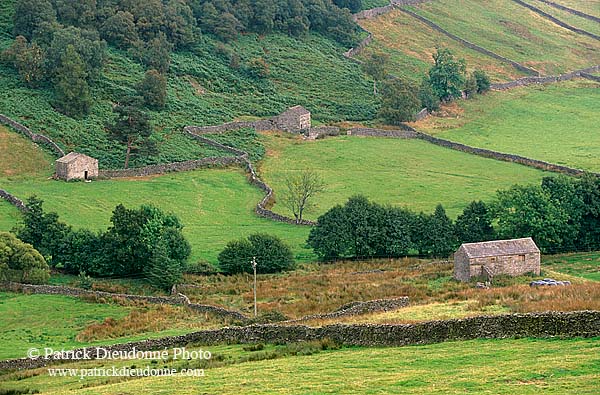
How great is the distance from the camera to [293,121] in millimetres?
121562

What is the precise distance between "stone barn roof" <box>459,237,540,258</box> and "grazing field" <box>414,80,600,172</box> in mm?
42971

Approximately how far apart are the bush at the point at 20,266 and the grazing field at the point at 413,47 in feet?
289

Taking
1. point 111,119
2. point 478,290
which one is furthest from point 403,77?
point 478,290

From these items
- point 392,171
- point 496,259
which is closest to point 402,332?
point 496,259

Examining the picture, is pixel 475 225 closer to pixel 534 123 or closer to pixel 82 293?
pixel 82 293

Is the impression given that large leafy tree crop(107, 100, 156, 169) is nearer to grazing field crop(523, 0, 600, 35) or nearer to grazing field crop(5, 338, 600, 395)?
grazing field crop(5, 338, 600, 395)

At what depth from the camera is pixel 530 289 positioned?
176ft

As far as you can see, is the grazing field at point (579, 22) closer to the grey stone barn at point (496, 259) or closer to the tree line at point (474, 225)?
the tree line at point (474, 225)

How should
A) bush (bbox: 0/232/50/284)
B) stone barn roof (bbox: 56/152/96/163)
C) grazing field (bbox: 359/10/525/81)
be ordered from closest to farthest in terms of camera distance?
bush (bbox: 0/232/50/284) < stone barn roof (bbox: 56/152/96/163) < grazing field (bbox: 359/10/525/81)

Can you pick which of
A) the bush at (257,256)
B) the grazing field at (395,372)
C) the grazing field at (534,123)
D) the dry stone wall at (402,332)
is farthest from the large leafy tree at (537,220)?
the grazing field at (395,372)

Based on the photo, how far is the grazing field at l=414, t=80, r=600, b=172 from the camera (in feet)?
382

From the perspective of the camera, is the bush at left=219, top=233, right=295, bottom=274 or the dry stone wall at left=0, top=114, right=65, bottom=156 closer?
the bush at left=219, top=233, right=295, bottom=274

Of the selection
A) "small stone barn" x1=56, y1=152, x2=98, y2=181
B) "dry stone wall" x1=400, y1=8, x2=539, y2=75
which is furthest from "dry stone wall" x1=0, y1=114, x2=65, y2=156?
"dry stone wall" x1=400, y1=8, x2=539, y2=75

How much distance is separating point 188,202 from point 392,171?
22.8 m
